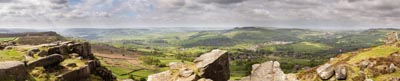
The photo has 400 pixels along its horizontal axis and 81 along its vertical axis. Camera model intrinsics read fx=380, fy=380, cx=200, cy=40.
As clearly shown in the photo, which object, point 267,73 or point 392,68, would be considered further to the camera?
point 392,68

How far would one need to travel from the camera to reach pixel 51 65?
4906 centimetres

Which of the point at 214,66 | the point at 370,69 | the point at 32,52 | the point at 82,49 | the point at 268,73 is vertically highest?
the point at 32,52

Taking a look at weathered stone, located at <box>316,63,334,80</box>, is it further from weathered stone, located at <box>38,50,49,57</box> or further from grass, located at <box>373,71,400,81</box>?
weathered stone, located at <box>38,50,49,57</box>

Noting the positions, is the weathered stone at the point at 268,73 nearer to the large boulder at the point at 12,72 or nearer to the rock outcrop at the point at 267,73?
the rock outcrop at the point at 267,73

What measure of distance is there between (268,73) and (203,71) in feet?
23.8

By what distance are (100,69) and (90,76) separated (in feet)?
16.9

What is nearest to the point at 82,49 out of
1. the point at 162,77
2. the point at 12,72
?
the point at 12,72

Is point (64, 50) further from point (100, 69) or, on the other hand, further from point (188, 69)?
point (188, 69)

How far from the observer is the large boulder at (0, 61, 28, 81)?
124 feet

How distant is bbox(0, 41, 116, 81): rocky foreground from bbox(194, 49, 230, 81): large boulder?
1783cm

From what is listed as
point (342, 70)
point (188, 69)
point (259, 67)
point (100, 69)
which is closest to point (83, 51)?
point (100, 69)

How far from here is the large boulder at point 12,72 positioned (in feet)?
124

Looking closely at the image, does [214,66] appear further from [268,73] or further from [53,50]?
[53,50]

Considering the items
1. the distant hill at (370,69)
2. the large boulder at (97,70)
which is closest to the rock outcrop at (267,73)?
the distant hill at (370,69)
